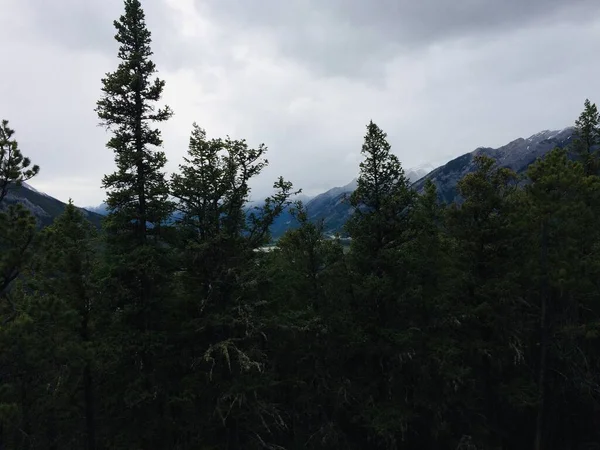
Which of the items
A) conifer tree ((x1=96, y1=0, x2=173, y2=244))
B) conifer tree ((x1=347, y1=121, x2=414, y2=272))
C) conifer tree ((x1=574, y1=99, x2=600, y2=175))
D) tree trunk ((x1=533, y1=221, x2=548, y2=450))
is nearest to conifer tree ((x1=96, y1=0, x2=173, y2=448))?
conifer tree ((x1=96, y1=0, x2=173, y2=244))

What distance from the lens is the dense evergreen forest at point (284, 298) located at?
15.6 metres

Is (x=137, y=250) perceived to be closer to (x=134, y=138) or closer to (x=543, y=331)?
(x=134, y=138)

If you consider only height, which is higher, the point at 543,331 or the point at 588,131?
the point at 588,131

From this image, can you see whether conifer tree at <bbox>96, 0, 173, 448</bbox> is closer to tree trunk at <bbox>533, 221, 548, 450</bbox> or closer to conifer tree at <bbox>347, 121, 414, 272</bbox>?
conifer tree at <bbox>347, 121, 414, 272</bbox>

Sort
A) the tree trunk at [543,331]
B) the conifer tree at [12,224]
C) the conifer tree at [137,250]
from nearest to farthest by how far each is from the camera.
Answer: the conifer tree at [12,224] → the conifer tree at [137,250] → the tree trunk at [543,331]

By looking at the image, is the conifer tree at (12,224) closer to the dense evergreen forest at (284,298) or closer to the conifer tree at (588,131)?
the dense evergreen forest at (284,298)

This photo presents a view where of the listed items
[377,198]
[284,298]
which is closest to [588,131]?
[377,198]

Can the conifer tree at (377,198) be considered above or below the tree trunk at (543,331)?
above

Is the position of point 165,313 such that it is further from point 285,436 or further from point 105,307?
point 285,436

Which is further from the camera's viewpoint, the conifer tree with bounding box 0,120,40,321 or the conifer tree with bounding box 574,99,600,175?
the conifer tree with bounding box 574,99,600,175

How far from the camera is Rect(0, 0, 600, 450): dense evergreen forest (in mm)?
15602

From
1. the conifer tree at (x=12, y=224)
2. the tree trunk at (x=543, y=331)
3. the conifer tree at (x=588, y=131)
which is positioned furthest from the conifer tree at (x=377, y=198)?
the conifer tree at (x=588, y=131)

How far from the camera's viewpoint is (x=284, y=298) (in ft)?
66.7

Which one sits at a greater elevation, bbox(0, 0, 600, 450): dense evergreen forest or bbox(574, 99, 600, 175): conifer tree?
bbox(574, 99, 600, 175): conifer tree
